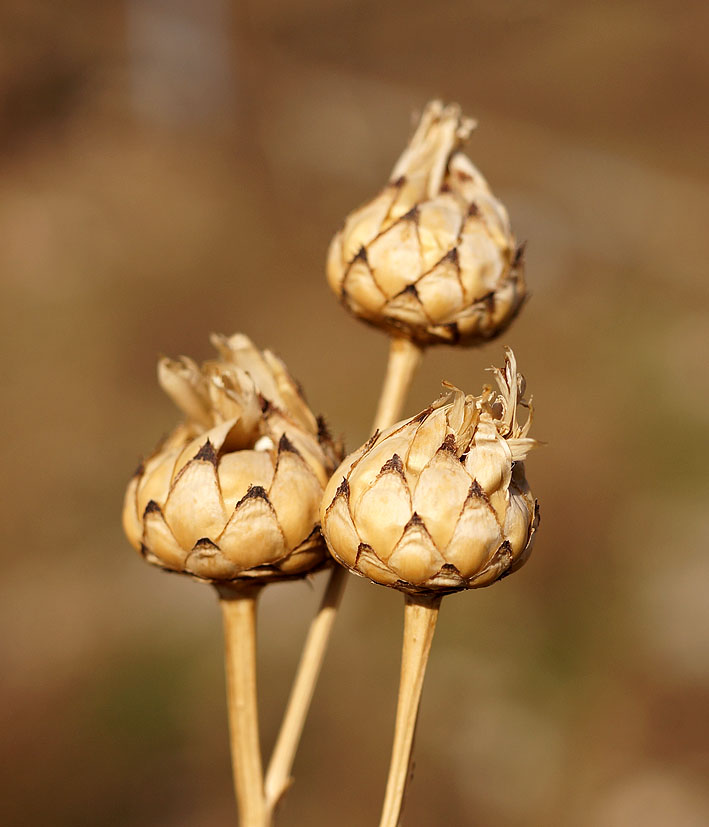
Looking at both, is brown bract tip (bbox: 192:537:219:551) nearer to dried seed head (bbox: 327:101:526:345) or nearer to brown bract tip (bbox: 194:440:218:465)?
brown bract tip (bbox: 194:440:218:465)

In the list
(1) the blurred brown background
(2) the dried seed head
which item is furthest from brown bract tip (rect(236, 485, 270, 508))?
(1) the blurred brown background

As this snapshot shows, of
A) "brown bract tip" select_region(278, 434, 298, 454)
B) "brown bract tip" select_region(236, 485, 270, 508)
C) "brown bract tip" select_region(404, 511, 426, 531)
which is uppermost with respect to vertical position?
"brown bract tip" select_region(278, 434, 298, 454)

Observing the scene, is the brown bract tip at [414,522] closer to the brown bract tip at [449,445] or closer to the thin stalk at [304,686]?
the brown bract tip at [449,445]

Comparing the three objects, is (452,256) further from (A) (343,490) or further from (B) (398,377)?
(A) (343,490)

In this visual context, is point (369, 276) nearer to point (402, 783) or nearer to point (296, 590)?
point (402, 783)

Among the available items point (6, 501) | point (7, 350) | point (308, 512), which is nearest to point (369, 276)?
point (308, 512)

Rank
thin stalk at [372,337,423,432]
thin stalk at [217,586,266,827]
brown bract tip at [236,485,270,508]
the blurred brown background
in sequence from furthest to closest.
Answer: the blurred brown background → thin stalk at [372,337,423,432] → thin stalk at [217,586,266,827] → brown bract tip at [236,485,270,508]
